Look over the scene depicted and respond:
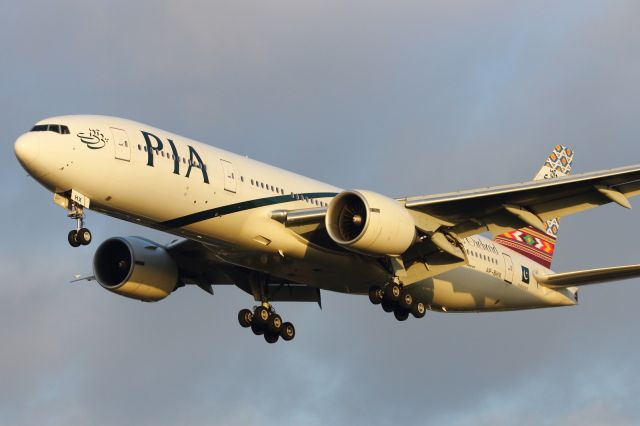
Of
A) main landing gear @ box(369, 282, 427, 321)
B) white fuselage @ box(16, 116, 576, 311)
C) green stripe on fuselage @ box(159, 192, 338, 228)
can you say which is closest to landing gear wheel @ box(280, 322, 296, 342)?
white fuselage @ box(16, 116, 576, 311)

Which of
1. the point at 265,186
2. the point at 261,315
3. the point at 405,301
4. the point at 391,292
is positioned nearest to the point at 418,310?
the point at 405,301

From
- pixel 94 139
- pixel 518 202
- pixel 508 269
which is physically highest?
pixel 94 139

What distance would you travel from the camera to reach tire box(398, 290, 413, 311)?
39.3m

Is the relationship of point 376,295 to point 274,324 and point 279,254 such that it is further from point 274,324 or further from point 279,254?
point 274,324

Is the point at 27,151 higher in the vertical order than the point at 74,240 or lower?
higher

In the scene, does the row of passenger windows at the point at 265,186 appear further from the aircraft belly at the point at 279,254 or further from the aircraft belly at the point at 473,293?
the aircraft belly at the point at 473,293

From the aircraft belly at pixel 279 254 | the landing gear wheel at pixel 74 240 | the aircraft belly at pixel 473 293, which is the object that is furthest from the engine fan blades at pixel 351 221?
the landing gear wheel at pixel 74 240

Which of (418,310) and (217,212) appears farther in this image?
(418,310)

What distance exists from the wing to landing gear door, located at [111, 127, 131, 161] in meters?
8.57

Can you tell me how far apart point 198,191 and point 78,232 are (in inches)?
142

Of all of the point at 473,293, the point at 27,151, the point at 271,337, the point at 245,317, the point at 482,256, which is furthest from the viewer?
the point at 482,256

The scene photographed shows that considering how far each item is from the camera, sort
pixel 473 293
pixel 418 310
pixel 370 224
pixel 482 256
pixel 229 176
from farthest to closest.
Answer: pixel 482 256 → pixel 473 293 → pixel 418 310 → pixel 229 176 → pixel 370 224

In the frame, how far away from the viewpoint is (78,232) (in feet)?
110

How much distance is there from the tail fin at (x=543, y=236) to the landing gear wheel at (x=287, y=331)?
28.3ft
